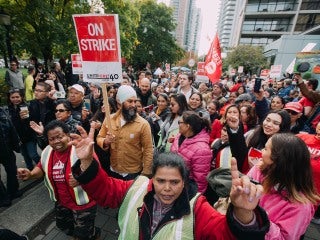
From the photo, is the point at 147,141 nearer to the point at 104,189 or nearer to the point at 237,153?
the point at 237,153

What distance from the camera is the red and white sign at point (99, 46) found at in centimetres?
253

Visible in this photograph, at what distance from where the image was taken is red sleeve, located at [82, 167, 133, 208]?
5.00 feet

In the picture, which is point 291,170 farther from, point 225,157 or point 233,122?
point 225,157

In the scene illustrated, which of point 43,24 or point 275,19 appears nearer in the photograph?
point 43,24

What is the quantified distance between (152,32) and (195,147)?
30979 mm

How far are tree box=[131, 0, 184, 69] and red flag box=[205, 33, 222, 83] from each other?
953 inches

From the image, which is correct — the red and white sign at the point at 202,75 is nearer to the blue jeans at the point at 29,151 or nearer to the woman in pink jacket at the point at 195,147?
the woman in pink jacket at the point at 195,147

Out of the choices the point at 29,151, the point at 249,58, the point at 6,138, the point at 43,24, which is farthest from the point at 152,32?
the point at 6,138

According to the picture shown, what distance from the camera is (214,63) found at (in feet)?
23.6

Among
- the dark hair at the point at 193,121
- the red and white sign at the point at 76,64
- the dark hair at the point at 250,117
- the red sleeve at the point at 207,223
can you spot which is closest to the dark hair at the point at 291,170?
the red sleeve at the point at 207,223

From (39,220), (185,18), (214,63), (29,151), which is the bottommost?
(39,220)

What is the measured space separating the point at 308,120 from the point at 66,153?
14.3ft

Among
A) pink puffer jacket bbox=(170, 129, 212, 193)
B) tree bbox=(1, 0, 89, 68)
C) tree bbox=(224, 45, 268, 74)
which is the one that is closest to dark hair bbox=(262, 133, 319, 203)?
pink puffer jacket bbox=(170, 129, 212, 193)

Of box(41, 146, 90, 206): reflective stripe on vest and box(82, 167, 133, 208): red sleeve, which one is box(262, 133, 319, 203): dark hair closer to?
box(82, 167, 133, 208): red sleeve
